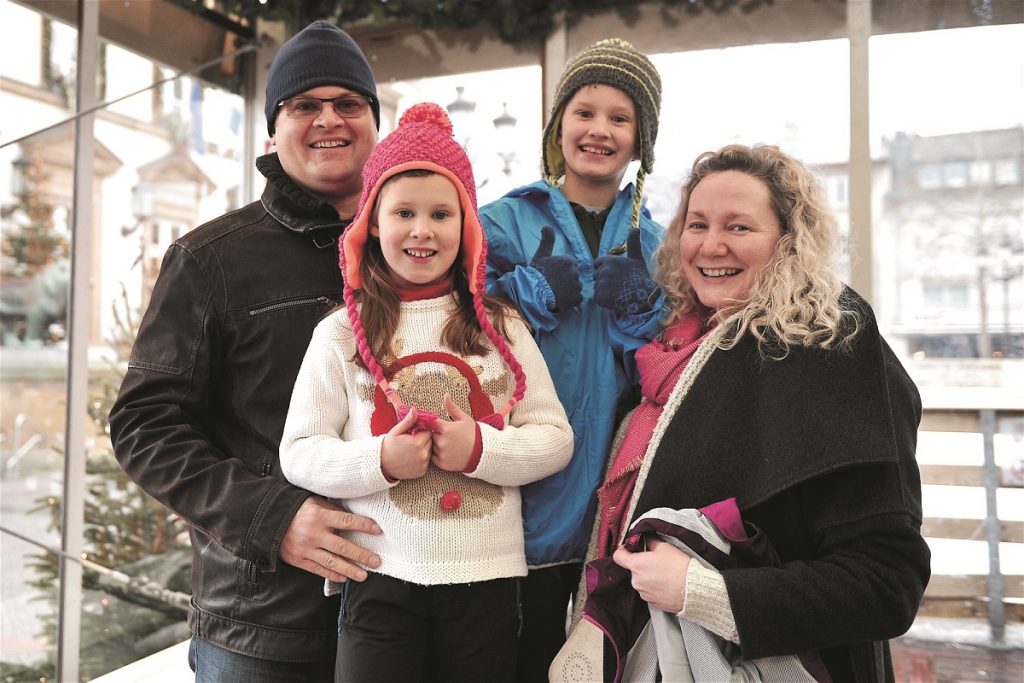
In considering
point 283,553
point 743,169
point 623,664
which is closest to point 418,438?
point 283,553

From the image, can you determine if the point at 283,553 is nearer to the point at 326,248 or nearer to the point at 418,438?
the point at 418,438

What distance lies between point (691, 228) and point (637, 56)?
562 mm

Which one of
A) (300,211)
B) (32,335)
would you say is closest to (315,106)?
(300,211)

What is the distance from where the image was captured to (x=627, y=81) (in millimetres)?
1872

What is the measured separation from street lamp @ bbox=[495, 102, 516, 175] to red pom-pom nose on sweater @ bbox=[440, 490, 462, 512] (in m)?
3.17

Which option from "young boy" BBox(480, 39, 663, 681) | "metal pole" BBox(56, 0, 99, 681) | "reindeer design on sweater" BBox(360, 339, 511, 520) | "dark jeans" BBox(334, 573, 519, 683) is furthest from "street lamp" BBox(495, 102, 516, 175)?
"dark jeans" BBox(334, 573, 519, 683)

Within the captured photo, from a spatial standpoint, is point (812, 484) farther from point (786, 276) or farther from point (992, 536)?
point (992, 536)

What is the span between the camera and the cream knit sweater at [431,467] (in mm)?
1461

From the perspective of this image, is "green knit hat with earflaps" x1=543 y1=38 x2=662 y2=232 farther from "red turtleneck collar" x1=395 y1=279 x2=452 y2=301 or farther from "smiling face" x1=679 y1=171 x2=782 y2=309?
"red turtleneck collar" x1=395 y1=279 x2=452 y2=301

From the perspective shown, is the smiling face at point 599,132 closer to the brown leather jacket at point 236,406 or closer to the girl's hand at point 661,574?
the brown leather jacket at point 236,406

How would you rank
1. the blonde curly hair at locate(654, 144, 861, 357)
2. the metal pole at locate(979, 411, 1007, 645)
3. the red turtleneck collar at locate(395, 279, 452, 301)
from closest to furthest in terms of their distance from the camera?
the blonde curly hair at locate(654, 144, 861, 357)
the red turtleneck collar at locate(395, 279, 452, 301)
the metal pole at locate(979, 411, 1007, 645)

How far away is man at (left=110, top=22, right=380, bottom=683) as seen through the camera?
154cm

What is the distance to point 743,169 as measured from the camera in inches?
61.1

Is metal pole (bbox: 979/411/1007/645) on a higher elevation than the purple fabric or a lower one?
lower
